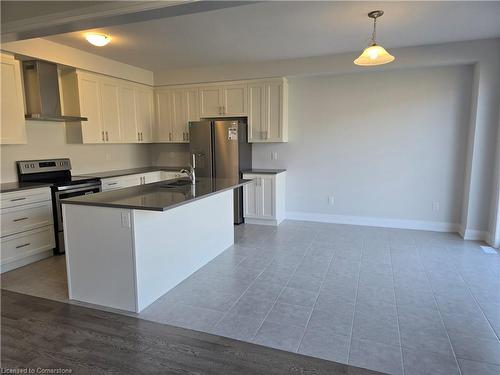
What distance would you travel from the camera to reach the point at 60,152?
14.7 ft

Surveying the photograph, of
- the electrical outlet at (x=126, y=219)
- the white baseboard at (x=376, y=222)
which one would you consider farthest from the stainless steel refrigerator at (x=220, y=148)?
the electrical outlet at (x=126, y=219)

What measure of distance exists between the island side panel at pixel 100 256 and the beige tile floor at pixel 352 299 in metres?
0.28

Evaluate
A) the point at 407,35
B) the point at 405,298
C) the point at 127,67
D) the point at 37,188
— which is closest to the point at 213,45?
the point at 127,67

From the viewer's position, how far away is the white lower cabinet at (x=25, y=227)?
10.9ft

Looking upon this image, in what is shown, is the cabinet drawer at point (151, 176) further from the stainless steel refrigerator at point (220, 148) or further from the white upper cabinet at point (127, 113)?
the stainless steel refrigerator at point (220, 148)

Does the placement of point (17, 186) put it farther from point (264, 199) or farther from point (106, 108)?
point (264, 199)

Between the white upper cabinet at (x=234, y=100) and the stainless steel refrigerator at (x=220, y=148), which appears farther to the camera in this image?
the white upper cabinet at (x=234, y=100)

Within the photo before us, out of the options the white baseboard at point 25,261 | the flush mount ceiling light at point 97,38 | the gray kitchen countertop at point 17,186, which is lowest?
the white baseboard at point 25,261

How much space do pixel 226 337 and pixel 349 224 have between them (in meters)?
3.50

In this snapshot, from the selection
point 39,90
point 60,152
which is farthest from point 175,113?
point 39,90

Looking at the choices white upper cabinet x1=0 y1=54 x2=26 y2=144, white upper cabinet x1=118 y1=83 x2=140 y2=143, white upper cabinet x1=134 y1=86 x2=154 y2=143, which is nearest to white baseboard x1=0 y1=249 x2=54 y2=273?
white upper cabinet x1=0 y1=54 x2=26 y2=144

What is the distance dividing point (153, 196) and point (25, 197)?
1787 mm

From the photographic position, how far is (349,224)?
204 inches

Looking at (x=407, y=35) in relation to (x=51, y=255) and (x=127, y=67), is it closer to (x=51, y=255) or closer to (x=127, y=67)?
(x=127, y=67)
